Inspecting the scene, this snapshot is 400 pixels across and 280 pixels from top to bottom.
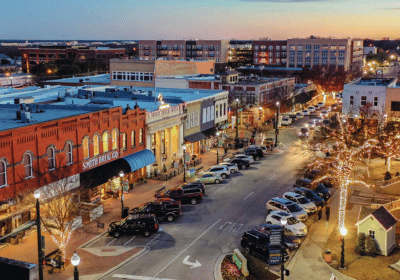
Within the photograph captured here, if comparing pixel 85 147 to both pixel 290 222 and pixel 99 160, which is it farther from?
pixel 290 222

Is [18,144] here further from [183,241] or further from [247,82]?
[247,82]

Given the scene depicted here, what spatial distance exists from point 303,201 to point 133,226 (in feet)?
48.0

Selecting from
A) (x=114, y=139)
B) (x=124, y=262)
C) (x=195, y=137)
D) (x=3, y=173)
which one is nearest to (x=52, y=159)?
(x=3, y=173)

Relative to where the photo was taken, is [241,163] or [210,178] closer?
[210,178]

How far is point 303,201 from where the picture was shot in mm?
39531

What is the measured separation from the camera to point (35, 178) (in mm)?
33469

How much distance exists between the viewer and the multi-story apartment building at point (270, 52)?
18955 cm

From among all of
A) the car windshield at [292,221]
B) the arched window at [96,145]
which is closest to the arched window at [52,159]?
the arched window at [96,145]

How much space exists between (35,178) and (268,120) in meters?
59.2

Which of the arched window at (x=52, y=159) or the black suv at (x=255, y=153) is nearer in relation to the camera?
the arched window at (x=52, y=159)

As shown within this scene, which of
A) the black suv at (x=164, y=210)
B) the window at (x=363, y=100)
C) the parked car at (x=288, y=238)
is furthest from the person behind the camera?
the window at (x=363, y=100)

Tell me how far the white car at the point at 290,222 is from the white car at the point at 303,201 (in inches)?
148

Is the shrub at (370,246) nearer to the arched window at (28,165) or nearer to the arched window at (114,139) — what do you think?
the arched window at (28,165)

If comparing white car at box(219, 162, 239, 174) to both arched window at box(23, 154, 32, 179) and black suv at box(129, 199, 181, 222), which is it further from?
arched window at box(23, 154, 32, 179)
